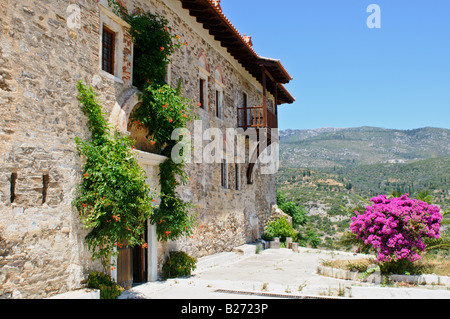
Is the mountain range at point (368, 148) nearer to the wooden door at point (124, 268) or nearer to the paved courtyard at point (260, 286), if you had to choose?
the paved courtyard at point (260, 286)

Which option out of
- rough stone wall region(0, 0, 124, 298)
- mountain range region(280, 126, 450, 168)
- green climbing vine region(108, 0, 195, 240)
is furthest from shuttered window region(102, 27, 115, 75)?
mountain range region(280, 126, 450, 168)

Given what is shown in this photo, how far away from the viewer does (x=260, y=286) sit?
8.91m

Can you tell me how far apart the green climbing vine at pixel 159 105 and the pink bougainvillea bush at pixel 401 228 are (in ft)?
14.8

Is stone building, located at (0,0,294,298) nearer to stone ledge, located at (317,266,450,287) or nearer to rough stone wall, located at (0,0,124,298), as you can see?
rough stone wall, located at (0,0,124,298)

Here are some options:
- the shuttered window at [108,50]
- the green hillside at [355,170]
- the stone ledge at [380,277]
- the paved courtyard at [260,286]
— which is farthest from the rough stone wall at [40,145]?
the green hillside at [355,170]

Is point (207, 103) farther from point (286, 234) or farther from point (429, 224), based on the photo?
point (286, 234)

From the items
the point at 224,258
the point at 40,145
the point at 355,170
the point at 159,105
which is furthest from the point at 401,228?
the point at 355,170

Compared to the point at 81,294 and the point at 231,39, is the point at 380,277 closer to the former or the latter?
the point at 81,294

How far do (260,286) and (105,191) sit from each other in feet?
13.1

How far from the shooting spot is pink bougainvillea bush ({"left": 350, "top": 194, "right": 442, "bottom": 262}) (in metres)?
9.36

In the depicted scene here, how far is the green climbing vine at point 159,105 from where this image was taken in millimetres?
9461

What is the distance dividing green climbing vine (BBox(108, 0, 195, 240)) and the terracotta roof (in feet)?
5.68
